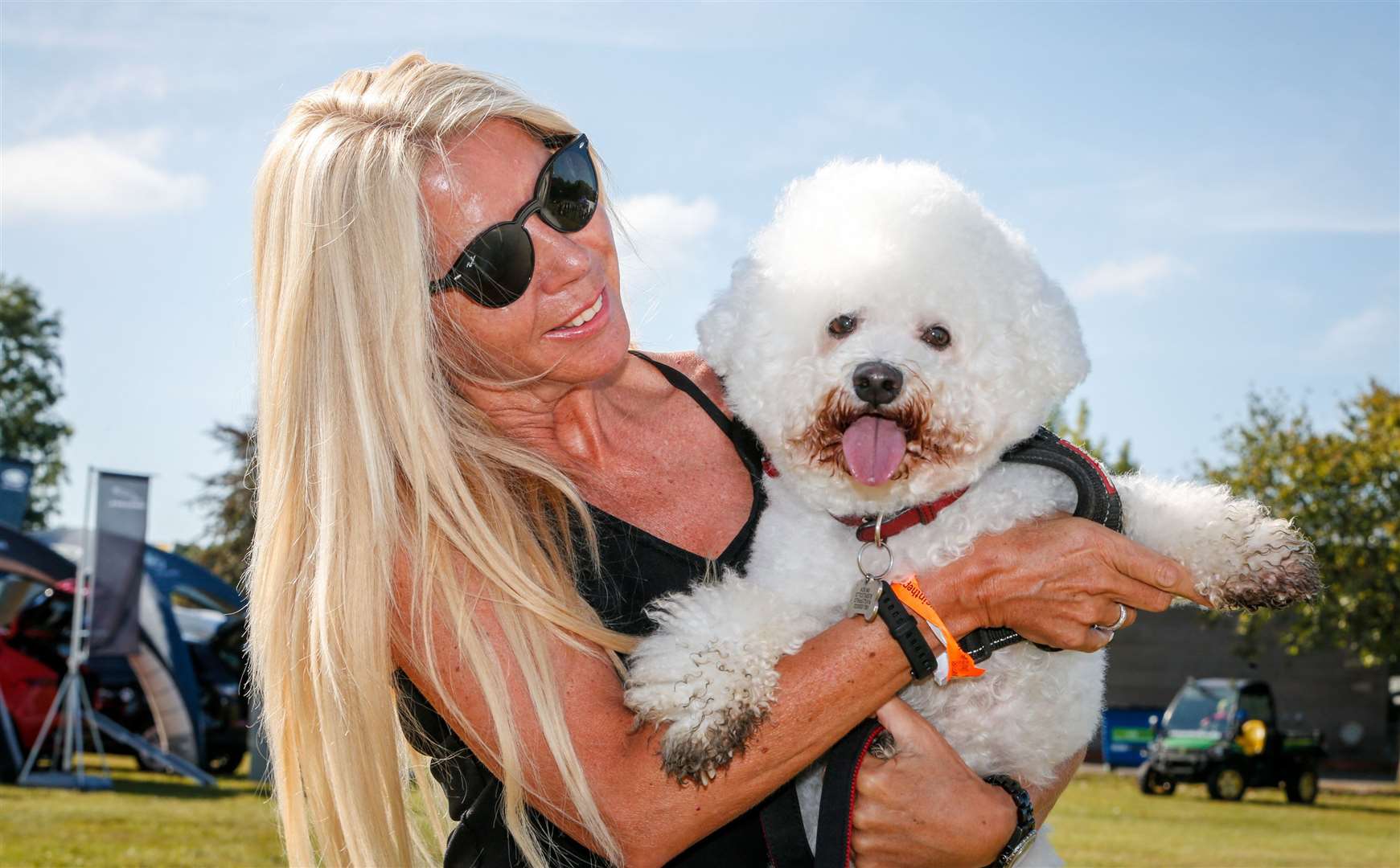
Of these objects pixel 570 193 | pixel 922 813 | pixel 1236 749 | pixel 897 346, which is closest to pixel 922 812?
pixel 922 813

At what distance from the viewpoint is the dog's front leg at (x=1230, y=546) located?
2.55 metres

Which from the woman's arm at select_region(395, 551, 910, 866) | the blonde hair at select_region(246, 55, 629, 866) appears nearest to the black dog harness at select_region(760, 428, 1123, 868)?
the woman's arm at select_region(395, 551, 910, 866)

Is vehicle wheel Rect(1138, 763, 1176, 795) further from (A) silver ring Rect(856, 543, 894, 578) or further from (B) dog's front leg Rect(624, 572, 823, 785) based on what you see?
(B) dog's front leg Rect(624, 572, 823, 785)

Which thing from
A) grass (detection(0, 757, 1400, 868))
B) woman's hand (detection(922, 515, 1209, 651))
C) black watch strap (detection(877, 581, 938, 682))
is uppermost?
woman's hand (detection(922, 515, 1209, 651))

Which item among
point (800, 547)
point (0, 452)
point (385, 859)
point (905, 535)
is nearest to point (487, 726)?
point (385, 859)

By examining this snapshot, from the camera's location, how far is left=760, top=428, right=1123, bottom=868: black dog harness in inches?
95.5

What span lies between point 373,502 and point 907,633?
110cm

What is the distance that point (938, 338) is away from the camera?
2705 mm

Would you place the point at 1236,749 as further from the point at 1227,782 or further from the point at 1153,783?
the point at 1153,783

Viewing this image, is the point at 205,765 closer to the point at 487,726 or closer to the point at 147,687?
the point at 147,687

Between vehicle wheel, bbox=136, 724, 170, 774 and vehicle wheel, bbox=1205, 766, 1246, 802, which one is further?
vehicle wheel, bbox=1205, 766, 1246, 802

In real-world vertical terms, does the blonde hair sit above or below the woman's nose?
below

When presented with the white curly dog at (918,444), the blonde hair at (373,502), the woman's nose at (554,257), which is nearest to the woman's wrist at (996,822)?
the white curly dog at (918,444)

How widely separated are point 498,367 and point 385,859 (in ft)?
3.74
